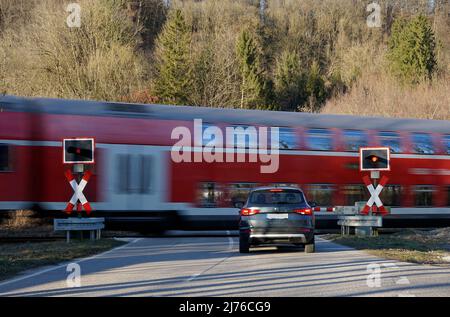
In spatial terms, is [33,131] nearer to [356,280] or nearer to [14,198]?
[14,198]

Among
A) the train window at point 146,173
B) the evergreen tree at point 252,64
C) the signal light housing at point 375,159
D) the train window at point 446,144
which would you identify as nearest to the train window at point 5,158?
the train window at point 146,173

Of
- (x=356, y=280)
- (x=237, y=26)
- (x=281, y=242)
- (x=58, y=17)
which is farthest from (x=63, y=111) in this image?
(x=237, y=26)

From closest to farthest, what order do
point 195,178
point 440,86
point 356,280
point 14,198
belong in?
point 356,280 < point 14,198 < point 195,178 < point 440,86

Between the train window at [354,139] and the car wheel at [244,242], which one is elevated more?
the train window at [354,139]

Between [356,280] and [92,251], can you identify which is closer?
[356,280]

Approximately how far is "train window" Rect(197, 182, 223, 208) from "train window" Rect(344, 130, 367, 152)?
5.34 meters

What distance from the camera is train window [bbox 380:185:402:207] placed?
2645 centimetres

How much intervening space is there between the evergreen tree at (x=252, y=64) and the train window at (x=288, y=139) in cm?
4144

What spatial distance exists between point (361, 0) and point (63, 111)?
190ft

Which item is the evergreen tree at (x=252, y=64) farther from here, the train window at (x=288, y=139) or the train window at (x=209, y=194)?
the train window at (x=209, y=194)

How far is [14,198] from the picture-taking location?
73.4 feet

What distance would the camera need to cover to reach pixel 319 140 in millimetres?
25812

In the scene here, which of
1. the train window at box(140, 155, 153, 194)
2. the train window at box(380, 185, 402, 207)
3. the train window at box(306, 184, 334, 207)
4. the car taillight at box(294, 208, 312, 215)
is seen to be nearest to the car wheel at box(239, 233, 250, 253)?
the car taillight at box(294, 208, 312, 215)

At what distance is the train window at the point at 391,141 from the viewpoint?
26656mm
